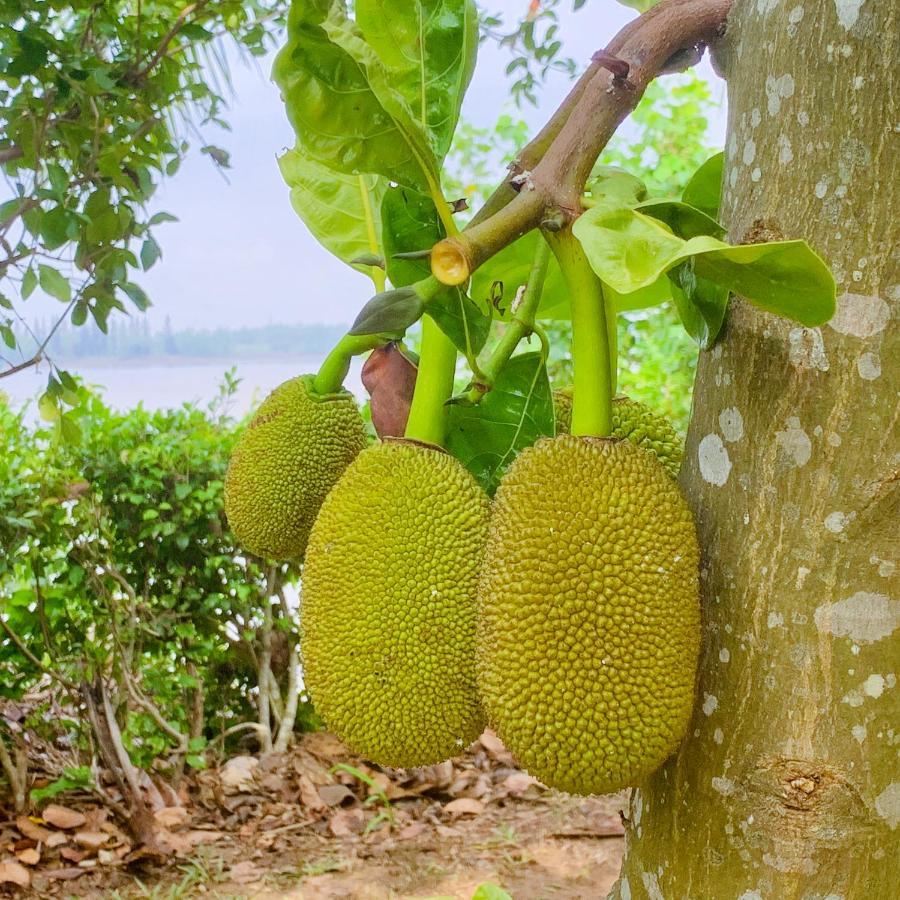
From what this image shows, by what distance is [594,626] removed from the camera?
1.80 ft

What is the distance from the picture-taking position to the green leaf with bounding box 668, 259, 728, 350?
0.57 m

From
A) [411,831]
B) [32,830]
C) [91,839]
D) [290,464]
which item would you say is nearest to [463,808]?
[411,831]

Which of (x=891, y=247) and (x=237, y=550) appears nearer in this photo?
(x=891, y=247)

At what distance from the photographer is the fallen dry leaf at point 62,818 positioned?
2.06 m

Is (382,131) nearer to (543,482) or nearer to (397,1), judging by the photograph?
(397,1)

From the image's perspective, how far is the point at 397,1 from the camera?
60 cm

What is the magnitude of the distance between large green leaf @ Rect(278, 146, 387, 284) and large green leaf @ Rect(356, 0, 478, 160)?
26 centimetres

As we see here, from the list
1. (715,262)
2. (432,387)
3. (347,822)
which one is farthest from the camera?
(347,822)

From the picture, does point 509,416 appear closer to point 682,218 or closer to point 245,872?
point 682,218

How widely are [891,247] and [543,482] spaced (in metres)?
0.23

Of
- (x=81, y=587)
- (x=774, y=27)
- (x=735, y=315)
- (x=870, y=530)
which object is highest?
(x=774, y=27)

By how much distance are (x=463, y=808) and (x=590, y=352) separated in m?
1.90

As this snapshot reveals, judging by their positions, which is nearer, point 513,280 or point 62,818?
point 513,280

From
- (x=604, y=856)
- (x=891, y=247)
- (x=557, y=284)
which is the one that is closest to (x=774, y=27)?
(x=891, y=247)
